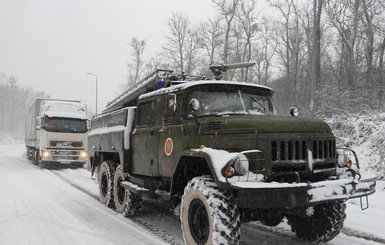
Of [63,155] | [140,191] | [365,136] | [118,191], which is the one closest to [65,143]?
[63,155]

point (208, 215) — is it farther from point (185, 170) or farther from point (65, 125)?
point (65, 125)

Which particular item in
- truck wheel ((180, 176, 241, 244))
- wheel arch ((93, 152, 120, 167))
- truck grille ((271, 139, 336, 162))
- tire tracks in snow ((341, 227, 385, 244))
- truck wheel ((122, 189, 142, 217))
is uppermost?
truck grille ((271, 139, 336, 162))

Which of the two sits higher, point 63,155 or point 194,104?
point 194,104

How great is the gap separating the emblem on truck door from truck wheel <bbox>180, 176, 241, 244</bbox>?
1088mm

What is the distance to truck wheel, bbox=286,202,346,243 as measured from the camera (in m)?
5.72

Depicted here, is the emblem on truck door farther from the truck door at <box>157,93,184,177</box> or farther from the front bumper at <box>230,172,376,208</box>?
the front bumper at <box>230,172,376,208</box>

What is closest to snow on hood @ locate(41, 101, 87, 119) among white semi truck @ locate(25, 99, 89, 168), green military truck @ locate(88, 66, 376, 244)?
white semi truck @ locate(25, 99, 89, 168)

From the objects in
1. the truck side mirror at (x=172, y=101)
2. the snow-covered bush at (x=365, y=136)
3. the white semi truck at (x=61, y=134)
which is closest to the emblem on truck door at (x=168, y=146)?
the truck side mirror at (x=172, y=101)

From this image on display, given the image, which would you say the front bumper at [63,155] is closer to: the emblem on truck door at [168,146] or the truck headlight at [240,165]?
the emblem on truck door at [168,146]

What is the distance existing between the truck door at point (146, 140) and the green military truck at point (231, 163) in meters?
0.02

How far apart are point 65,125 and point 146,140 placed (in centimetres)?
1359

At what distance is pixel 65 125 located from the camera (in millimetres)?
19422

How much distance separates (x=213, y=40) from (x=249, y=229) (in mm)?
33882

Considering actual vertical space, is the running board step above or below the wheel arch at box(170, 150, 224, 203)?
below
